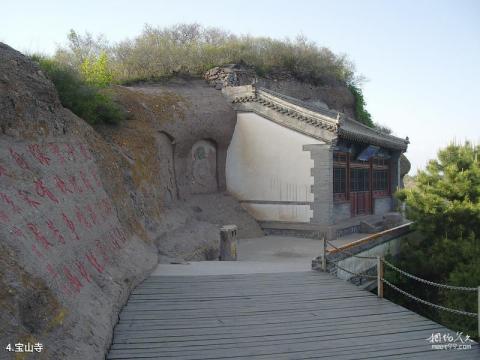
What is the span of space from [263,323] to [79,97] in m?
7.51

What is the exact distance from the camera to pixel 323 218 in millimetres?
14492

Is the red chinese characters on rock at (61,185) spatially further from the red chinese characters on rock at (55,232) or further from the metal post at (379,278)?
the metal post at (379,278)

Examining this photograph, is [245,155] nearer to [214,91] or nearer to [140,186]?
[214,91]

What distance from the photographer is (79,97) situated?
10.8 meters

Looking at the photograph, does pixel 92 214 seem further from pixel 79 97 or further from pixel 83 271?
pixel 79 97

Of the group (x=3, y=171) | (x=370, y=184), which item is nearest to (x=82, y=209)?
(x=3, y=171)

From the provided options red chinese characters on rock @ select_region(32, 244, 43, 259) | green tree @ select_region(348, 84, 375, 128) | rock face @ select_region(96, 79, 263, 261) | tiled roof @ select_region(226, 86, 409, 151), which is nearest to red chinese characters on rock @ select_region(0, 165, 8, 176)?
red chinese characters on rock @ select_region(32, 244, 43, 259)

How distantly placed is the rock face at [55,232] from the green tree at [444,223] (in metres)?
8.29

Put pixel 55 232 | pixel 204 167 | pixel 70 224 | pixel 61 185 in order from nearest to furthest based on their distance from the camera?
1. pixel 55 232
2. pixel 70 224
3. pixel 61 185
4. pixel 204 167

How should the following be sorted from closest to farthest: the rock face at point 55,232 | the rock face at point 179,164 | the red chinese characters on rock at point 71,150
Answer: the rock face at point 55,232 → the red chinese characters on rock at point 71,150 → the rock face at point 179,164

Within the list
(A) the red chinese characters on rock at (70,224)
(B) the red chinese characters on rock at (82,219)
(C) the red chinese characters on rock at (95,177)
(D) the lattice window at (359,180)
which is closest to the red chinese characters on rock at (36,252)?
(A) the red chinese characters on rock at (70,224)

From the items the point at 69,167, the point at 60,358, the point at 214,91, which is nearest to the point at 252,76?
the point at 214,91

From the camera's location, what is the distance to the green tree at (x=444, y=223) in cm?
1198

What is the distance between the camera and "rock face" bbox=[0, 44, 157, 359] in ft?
13.5
